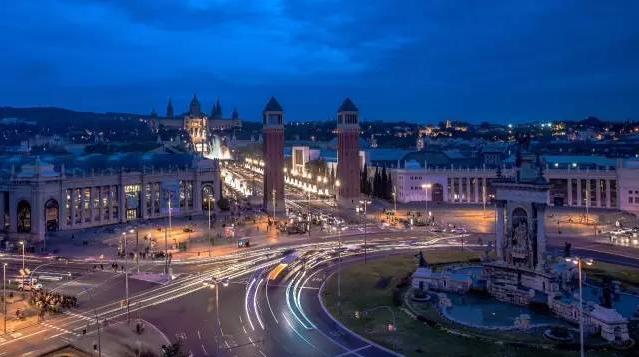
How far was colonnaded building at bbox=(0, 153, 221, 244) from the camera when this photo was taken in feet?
317

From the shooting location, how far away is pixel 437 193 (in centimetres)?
13450

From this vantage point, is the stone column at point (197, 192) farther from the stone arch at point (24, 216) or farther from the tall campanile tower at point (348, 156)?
the stone arch at point (24, 216)

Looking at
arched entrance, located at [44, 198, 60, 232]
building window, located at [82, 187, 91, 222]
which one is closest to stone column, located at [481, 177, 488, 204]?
building window, located at [82, 187, 91, 222]

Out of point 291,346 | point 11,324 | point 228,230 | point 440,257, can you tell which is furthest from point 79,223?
point 291,346

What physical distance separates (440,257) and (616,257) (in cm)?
2132

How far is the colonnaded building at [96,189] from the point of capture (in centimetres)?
9650

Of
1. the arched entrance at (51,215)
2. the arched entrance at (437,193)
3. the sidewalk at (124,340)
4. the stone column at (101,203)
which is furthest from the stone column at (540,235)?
the stone column at (101,203)

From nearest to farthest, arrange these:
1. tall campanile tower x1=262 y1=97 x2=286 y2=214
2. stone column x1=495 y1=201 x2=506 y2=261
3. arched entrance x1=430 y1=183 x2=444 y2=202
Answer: stone column x1=495 y1=201 x2=506 y2=261 < tall campanile tower x1=262 y1=97 x2=286 y2=214 < arched entrance x1=430 y1=183 x2=444 y2=202

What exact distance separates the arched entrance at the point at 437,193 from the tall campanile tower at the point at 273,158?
3440 centimetres

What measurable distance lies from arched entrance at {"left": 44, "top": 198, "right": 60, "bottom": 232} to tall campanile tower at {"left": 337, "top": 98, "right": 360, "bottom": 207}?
5770 cm

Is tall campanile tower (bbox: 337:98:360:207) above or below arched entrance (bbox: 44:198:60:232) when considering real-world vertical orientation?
above

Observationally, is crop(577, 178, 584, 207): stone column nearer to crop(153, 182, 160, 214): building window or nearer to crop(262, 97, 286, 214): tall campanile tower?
crop(262, 97, 286, 214): tall campanile tower

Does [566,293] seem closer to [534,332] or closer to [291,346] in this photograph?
[534,332]

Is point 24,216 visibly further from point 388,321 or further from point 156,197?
point 388,321
